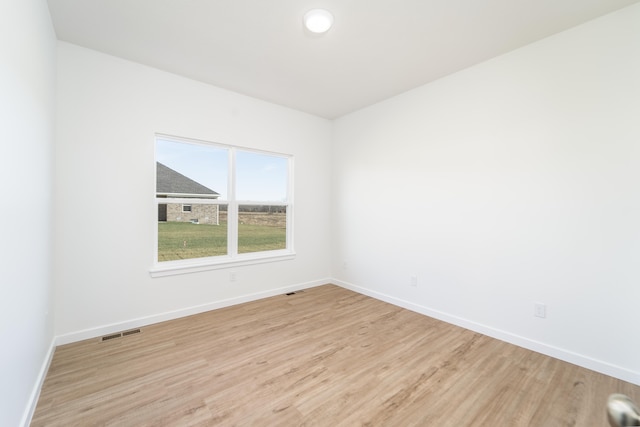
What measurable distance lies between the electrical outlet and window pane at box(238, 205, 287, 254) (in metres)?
3.11

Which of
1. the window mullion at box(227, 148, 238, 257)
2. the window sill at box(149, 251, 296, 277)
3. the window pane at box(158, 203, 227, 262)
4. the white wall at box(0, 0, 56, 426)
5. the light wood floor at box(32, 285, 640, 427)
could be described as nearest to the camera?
the white wall at box(0, 0, 56, 426)

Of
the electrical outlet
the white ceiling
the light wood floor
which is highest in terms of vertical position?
the white ceiling

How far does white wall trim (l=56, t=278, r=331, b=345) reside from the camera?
2.51 m

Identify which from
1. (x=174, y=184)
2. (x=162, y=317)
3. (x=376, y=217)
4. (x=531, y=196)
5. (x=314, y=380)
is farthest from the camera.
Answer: (x=376, y=217)

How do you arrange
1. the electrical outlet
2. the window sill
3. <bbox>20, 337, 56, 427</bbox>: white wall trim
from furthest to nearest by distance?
1. the window sill
2. the electrical outlet
3. <bbox>20, 337, 56, 427</bbox>: white wall trim

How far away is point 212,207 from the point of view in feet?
11.4

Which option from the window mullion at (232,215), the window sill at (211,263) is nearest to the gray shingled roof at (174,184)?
the window mullion at (232,215)

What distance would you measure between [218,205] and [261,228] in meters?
0.73

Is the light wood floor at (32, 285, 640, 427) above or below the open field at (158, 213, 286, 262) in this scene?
below

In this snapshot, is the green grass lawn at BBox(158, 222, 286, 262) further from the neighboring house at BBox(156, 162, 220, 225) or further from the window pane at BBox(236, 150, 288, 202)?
the window pane at BBox(236, 150, 288, 202)

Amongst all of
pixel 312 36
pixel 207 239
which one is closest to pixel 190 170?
pixel 207 239

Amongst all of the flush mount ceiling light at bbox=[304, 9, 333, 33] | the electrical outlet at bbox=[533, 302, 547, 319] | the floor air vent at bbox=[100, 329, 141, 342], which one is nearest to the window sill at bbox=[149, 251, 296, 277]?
the floor air vent at bbox=[100, 329, 141, 342]

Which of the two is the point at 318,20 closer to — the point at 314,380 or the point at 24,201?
the point at 24,201

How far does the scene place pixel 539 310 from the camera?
2406 millimetres
